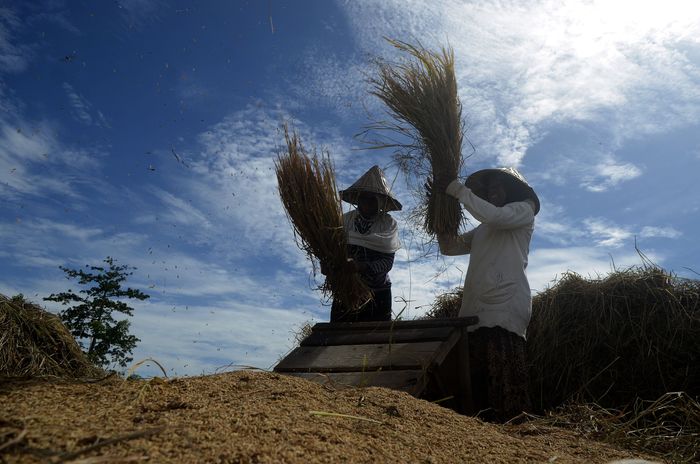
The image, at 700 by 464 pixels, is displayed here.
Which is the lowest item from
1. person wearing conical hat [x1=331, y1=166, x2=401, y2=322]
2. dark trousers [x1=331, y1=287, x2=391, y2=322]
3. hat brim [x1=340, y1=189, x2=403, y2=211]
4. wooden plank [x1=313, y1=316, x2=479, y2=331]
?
wooden plank [x1=313, y1=316, x2=479, y2=331]

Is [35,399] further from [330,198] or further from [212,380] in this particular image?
[330,198]

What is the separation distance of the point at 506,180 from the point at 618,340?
2053mm

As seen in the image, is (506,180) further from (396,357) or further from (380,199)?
(396,357)

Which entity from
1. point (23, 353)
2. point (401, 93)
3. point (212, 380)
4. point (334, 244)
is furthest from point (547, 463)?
point (23, 353)

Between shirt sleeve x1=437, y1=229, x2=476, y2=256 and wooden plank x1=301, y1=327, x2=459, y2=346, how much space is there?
85cm

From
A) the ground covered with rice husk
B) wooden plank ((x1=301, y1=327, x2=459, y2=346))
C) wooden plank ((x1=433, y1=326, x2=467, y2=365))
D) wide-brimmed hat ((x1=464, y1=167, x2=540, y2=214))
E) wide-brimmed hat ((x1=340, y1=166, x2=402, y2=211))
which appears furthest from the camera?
wide-brimmed hat ((x1=340, y1=166, x2=402, y2=211))

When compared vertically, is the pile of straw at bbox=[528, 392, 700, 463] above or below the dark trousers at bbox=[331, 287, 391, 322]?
below

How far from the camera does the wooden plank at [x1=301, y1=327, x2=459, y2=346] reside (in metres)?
3.72

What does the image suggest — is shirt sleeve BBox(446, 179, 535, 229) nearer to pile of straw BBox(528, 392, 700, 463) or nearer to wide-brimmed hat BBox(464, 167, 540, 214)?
wide-brimmed hat BBox(464, 167, 540, 214)

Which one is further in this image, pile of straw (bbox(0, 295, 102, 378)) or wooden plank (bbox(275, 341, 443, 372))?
pile of straw (bbox(0, 295, 102, 378))

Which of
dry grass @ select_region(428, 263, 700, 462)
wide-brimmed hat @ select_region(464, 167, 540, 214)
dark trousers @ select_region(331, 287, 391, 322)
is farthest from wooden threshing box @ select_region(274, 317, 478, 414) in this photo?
dry grass @ select_region(428, 263, 700, 462)

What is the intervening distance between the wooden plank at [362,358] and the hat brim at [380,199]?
→ 1.36 meters

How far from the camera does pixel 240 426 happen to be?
1.71 metres

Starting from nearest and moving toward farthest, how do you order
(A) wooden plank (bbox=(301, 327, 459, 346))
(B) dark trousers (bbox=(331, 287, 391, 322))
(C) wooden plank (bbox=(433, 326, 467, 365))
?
(C) wooden plank (bbox=(433, 326, 467, 365)) < (A) wooden plank (bbox=(301, 327, 459, 346)) < (B) dark trousers (bbox=(331, 287, 391, 322))
